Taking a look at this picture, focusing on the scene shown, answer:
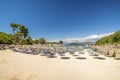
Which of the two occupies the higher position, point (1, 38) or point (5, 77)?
point (1, 38)

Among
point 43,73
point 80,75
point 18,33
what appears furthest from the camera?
point 18,33

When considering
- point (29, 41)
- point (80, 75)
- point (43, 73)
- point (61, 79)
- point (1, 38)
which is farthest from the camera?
point (29, 41)

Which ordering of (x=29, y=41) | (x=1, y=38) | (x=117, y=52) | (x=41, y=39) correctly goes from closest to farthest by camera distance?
(x=117, y=52) → (x=1, y=38) → (x=29, y=41) → (x=41, y=39)

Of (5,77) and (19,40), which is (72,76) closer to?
(5,77)

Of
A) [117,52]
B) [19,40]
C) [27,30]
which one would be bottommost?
[117,52]

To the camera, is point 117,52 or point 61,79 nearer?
point 61,79

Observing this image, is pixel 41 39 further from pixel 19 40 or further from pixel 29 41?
pixel 19 40

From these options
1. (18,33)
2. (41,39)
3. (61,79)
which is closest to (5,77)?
(61,79)

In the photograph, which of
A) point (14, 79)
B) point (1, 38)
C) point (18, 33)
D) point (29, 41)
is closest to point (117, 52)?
point (14, 79)

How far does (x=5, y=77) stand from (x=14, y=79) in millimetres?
888

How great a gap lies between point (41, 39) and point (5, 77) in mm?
47389

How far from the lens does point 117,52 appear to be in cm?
1588

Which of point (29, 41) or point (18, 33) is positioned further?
point (29, 41)

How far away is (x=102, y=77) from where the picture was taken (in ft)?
24.4
